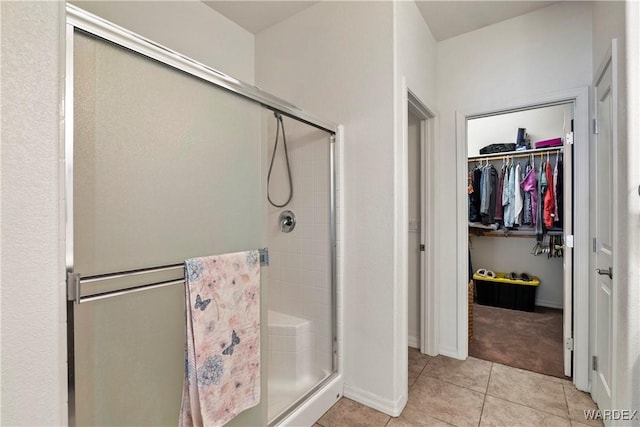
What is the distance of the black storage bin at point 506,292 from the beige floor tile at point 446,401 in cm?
200

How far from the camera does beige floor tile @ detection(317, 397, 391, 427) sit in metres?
1.76

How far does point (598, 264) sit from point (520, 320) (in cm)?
172

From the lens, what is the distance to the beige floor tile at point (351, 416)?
176cm

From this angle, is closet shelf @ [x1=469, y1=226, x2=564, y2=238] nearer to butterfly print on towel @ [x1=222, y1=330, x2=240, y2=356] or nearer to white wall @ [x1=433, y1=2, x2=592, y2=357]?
white wall @ [x1=433, y1=2, x2=592, y2=357]

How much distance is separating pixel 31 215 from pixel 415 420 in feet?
6.62

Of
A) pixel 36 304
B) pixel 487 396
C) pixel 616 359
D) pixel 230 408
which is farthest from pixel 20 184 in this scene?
pixel 487 396

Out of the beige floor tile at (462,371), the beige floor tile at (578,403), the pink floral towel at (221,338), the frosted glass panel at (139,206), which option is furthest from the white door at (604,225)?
the frosted glass panel at (139,206)

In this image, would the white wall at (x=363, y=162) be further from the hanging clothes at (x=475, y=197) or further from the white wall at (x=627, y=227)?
the hanging clothes at (x=475, y=197)

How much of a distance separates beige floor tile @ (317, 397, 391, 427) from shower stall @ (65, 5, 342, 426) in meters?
0.25

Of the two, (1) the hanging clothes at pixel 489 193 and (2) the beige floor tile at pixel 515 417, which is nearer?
(2) the beige floor tile at pixel 515 417

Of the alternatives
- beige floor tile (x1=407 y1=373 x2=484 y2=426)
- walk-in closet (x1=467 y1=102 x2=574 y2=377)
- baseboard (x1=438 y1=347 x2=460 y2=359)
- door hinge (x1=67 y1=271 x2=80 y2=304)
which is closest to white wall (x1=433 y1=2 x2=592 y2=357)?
baseboard (x1=438 y1=347 x2=460 y2=359)

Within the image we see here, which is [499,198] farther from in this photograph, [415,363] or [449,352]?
[415,363]

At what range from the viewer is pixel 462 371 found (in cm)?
232

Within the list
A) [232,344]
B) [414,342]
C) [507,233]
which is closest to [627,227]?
[232,344]
